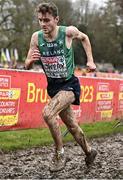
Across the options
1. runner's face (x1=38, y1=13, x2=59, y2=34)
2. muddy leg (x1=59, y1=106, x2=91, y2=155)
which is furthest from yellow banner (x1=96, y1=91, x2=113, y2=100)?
runner's face (x1=38, y1=13, x2=59, y2=34)

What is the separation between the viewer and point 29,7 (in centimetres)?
7100

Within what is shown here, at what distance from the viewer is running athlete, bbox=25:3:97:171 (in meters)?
6.28

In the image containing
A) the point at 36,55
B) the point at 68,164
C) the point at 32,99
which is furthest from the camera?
the point at 32,99

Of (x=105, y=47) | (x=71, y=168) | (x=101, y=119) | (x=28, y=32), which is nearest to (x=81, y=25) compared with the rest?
(x=105, y=47)

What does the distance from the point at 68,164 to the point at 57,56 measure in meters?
1.86

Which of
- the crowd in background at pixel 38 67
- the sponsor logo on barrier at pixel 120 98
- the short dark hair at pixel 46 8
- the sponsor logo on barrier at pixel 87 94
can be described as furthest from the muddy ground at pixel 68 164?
the crowd in background at pixel 38 67

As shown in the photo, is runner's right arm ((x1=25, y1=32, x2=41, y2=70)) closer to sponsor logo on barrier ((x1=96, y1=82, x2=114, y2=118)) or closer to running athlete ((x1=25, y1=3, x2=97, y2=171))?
running athlete ((x1=25, y1=3, x2=97, y2=171))

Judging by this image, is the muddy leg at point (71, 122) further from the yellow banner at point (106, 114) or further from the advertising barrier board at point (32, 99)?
the yellow banner at point (106, 114)

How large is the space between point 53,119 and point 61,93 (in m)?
0.39

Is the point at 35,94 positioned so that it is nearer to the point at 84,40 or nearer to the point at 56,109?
the point at 84,40

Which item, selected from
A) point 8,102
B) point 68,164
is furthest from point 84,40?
point 8,102

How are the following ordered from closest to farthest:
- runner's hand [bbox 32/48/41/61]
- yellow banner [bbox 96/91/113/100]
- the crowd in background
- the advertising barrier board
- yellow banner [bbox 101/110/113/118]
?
runner's hand [bbox 32/48/41/61], the advertising barrier board, yellow banner [bbox 96/91/113/100], yellow banner [bbox 101/110/113/118], the crowd in background

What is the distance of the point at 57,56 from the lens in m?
6.37

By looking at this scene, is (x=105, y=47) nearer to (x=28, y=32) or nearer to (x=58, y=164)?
(x=28, y=32)
